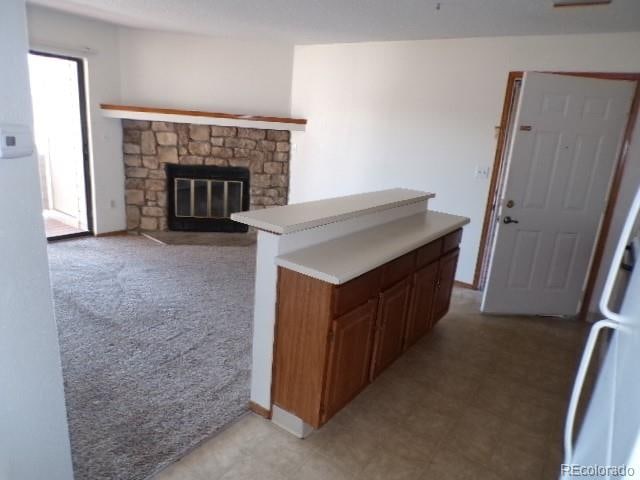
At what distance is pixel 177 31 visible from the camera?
4.91 meters

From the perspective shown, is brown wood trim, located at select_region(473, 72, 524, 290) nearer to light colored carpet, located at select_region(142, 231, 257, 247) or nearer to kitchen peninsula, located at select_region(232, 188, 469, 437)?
kitchen peninsula, located at select_region(232, 188, 469, 437)

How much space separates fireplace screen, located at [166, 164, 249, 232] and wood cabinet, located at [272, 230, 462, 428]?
3429mm

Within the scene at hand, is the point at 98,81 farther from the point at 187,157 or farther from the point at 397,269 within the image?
the point at 397,269

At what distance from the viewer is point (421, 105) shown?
173 inches

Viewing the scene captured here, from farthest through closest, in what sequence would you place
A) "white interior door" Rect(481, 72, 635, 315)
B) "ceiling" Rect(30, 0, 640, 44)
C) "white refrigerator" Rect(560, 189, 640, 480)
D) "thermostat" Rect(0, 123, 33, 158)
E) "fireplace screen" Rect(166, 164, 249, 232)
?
"fireplace screen" Rect(166, 164, 249, 232) → "white interior door" Rect(481, 72, 635, 315) → "ceiling" Rect(30, 0, 640, 44) → "thermostat" Rect(0, 123, 33, 158) → "white refrigerator" Rect(560, 189, 640, 480)

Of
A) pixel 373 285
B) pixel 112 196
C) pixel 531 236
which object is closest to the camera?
pixel 373 285

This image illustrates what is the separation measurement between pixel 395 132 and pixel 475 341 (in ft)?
7.67

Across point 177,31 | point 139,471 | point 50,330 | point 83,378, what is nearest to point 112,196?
point 177,31

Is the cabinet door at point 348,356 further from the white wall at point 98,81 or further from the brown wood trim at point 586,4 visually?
the white wall at point 98,81

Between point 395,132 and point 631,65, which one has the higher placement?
point 631,65

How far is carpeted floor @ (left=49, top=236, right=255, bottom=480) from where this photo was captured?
205cm

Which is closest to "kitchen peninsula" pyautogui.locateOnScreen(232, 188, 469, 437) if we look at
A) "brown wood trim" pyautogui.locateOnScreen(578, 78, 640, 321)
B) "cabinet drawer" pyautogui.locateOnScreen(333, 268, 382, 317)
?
"cabinet drawer" pyautogui.locateOnScreen(333, 268, 382, 317)

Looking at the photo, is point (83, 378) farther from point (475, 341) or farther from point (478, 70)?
point (478, 70)

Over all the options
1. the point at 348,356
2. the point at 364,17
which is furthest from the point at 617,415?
the point at 364,17
